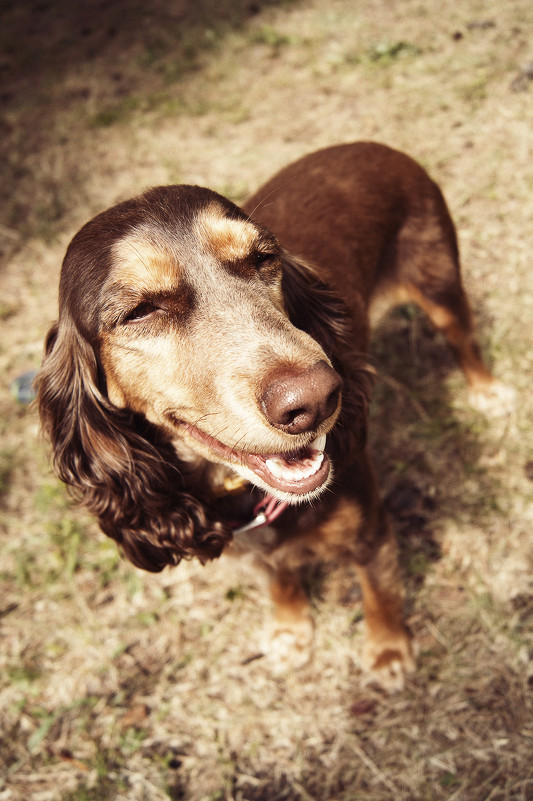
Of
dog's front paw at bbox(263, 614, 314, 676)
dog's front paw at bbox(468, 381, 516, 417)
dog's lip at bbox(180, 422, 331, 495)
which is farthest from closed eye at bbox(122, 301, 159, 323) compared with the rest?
dog's front paw at bbox(468, 381, 516, 417)

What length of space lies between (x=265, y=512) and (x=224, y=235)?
1.03 m

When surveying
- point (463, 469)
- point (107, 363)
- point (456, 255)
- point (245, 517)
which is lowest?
point (463, 469)

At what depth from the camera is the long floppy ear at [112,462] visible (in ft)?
7.00

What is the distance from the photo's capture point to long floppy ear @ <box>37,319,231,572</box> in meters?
2.13

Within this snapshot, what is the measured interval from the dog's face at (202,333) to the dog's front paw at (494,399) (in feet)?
6.41

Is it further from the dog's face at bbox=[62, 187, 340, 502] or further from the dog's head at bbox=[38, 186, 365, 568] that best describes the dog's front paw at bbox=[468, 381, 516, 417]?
the dog's face at bbox=[62, 187, 340, 502]

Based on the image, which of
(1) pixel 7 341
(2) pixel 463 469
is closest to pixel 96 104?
(1) pixel 7 341

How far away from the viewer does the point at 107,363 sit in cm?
206

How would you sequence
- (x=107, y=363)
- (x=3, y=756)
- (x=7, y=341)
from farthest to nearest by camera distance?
(x=7, y=341)
(x=3, y=756)
(x=107, y=363)

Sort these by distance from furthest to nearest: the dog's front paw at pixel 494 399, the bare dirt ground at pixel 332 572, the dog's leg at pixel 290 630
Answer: the dog's front paw at pixel 494 399
the dog's leg at pixel 290 630
the bare dirt ground at pixel 332 572

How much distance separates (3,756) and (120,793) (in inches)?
25.5

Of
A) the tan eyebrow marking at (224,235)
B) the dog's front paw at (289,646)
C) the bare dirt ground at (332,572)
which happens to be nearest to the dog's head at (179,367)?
the tan eyebrow marking at (224,235)

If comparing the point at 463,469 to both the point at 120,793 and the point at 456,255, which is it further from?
the point at 120,793

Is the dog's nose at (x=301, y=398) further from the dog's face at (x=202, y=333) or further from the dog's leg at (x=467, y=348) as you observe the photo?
the dog's leg at (x=467, y=348)
